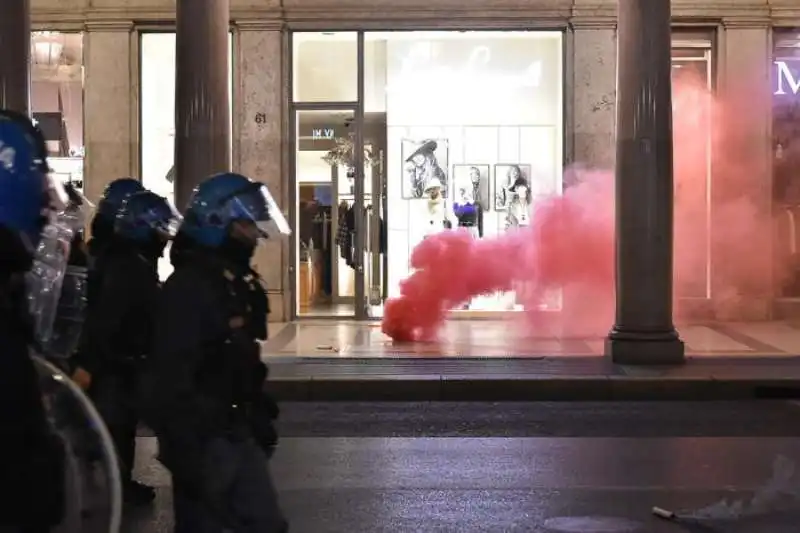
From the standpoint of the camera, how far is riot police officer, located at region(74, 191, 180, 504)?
20.0 ft

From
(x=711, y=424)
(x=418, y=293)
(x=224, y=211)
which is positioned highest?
(x=224, y=211)

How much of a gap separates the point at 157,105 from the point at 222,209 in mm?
12943

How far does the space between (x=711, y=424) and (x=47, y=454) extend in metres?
7.49

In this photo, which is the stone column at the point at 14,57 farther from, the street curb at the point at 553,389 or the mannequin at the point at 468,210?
the mannequin at the point at 468,210

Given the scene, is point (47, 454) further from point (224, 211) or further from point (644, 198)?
point (644, 198)

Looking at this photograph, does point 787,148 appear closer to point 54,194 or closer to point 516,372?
point 516,372

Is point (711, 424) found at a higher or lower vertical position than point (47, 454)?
lower

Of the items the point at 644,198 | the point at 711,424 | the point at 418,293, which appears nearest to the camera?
the point at 711,424

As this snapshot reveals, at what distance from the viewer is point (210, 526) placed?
4.15 metres

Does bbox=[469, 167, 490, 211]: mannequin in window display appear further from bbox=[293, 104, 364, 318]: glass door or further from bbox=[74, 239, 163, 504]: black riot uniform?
bbox=[74, 239, 163, 504]: black riot uniform

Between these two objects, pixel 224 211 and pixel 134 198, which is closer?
pixel 224 211

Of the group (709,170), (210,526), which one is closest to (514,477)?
(210,526)

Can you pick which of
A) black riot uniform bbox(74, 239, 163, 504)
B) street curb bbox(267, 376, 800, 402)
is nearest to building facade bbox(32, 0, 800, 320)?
street curb bbox(267, 376, 800, 402)

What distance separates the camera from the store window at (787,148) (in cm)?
1631
